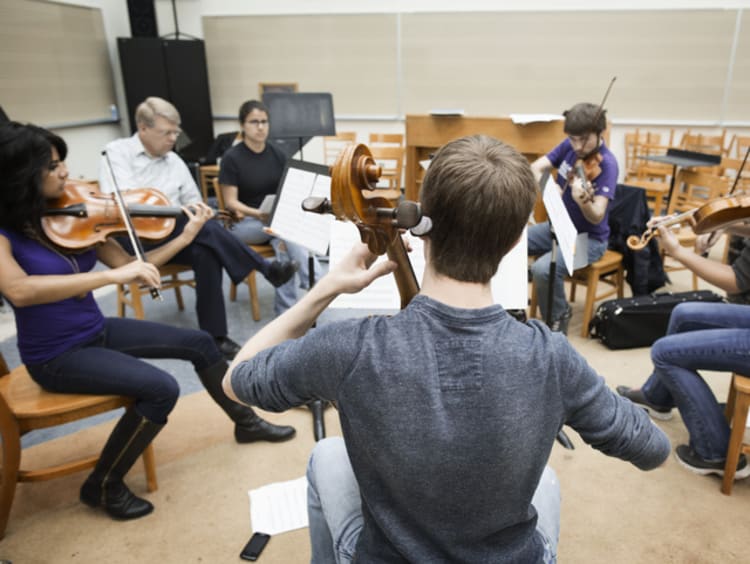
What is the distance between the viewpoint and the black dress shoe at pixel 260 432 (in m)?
2.07

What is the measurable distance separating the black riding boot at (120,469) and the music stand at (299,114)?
7.01ft

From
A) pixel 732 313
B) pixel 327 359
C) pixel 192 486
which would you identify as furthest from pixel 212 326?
pixel 732 313

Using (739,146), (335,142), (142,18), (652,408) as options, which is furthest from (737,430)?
(142,18)

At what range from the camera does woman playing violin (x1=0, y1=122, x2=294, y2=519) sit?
155cm

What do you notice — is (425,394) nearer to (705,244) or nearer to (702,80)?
(705,244)

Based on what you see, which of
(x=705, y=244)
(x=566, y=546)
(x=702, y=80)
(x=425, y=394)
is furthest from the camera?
(x=702, y=80)

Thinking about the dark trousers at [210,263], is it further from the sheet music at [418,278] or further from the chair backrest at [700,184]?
the chair backrest at [700,184]

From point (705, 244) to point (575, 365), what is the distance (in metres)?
1.66

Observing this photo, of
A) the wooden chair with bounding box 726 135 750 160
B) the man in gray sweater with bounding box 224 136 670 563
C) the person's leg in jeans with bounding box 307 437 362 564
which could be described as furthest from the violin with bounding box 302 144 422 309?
the wooden chair with bounding box 726 135 750 160

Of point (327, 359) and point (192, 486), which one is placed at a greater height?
point (327, 359)

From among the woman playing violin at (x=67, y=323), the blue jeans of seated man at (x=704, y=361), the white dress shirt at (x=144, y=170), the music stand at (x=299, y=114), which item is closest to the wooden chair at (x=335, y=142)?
the music stand at (x=299, y=114)

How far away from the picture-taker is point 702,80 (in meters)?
5.48

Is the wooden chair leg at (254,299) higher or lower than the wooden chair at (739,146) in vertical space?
lower

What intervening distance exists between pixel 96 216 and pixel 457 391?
1.75 metres
